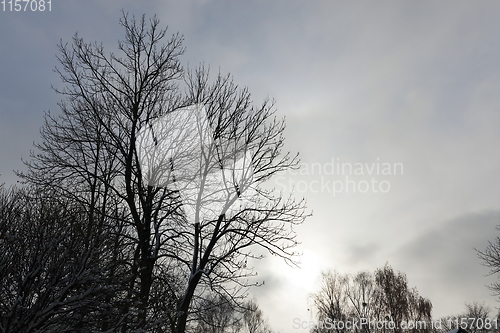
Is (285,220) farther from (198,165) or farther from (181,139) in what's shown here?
(181,139)

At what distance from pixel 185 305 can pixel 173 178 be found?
3979 millimetres

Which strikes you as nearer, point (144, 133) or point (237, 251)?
point (237, 251)

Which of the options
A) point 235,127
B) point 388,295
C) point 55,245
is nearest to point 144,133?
point 235,127

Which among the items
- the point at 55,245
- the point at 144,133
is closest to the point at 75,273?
the point at 55,245

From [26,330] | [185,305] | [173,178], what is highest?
[173,178]

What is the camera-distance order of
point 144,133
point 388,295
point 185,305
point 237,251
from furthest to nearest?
1. point 388,295
2. point 144,133
3. point 237,251
4. point 185,305

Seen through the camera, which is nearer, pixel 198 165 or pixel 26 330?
pixel 26 330

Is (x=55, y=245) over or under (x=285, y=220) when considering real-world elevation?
under

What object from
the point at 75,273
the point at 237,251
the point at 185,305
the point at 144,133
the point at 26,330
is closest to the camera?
the point at 26,330

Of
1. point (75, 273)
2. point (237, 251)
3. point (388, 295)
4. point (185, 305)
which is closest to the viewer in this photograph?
point (75, 273)

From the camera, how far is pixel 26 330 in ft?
23.6

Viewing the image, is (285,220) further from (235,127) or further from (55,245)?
(55,245)

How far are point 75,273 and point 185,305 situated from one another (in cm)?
309

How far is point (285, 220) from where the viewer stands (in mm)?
10609
